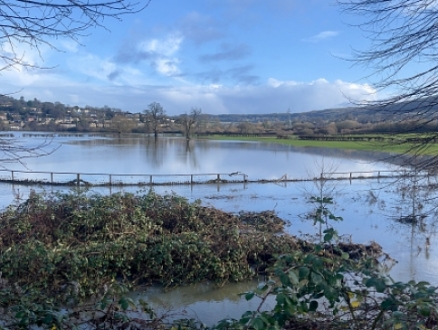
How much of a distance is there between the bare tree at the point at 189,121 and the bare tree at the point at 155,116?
5.42 meters

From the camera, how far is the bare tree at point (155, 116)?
303 ft

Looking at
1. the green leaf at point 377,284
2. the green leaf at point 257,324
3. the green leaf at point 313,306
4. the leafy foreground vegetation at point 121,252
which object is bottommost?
the leafy foreground vegetation at point 121,252

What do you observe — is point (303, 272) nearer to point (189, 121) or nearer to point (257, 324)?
point (257, 324)

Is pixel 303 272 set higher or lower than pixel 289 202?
higher

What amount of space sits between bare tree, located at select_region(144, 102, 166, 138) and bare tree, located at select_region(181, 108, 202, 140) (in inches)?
214

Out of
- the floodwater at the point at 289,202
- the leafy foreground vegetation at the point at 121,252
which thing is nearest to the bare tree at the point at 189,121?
the floodwater at the point at 289,202

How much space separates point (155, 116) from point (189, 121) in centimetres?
968

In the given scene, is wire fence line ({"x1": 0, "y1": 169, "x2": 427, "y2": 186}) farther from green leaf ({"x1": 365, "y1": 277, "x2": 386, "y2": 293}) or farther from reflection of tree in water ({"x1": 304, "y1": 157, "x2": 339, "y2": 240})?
green leaf ({"x1": 365, "y1": 277, "x2": 386, "y2": 293})

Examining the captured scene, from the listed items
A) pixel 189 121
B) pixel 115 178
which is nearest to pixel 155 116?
pixel 189 121

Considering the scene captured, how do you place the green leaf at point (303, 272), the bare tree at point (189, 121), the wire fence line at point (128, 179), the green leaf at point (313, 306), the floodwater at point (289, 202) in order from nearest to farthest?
the green leaf at point (303, 272) → the green leaf at point (313, 306) → the floodwater at point (289, 202) → the wire fence line at point (128, 179) → the bare tree at point (189, 121)

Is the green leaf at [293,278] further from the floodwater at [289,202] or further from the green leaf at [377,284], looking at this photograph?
the floodwater at [289,202]

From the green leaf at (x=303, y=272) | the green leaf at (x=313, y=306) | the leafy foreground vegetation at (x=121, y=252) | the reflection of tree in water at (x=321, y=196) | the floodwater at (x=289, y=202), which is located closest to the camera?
the green leaf at (x=303, y=272)

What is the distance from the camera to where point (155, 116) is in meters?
94.1

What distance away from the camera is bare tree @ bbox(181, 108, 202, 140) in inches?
3452
